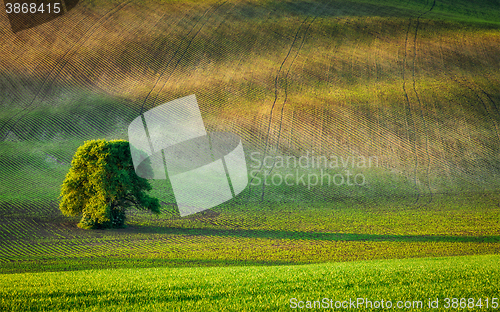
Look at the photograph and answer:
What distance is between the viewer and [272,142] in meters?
46.9

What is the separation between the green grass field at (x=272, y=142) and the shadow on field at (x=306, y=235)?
26 centimetres

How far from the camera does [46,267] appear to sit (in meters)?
16.7

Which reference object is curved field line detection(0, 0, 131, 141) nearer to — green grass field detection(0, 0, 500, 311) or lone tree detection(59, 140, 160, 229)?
green grass field detection(0, 0, 500, 311)

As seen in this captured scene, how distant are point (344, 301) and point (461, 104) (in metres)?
50.7

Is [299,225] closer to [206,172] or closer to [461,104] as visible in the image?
[206,172]

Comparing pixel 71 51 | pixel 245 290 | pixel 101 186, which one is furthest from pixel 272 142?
pixel 245 290

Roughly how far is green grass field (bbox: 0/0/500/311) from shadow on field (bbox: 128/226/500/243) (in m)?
0.26

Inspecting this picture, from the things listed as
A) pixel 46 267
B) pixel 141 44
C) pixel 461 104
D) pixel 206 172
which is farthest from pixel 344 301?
pixel 141 44

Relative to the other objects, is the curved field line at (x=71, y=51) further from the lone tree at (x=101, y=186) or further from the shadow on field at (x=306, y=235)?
the shadow on field at (x=306, y=235)

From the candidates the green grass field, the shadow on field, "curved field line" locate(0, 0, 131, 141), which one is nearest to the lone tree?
the green grass field

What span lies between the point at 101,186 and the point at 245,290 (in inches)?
690

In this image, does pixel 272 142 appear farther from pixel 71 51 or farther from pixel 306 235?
pixel 71 51

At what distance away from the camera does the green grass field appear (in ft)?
32.9

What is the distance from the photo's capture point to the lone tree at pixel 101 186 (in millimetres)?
24281
